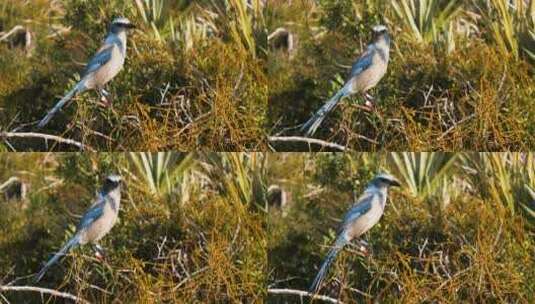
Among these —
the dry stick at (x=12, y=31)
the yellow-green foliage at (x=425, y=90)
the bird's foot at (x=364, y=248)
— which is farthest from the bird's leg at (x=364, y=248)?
the dry stick at (x=12, y=31)

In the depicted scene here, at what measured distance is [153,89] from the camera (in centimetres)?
421

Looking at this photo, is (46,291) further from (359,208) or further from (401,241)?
(401,241)

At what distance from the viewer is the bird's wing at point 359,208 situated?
13.7 ft

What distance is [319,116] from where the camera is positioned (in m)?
4.23

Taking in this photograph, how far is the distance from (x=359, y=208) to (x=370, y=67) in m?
0.52

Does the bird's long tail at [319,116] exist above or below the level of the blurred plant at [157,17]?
below

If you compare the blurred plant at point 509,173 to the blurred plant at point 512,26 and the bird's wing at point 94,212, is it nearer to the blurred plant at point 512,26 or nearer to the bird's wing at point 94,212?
the blurred plant at point 512,26

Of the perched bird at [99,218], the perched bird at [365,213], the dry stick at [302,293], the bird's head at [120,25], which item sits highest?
the bird's head at [120,25]

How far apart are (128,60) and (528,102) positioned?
149 cm

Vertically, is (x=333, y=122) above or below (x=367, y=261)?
above

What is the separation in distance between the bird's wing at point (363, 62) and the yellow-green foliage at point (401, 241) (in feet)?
1.03

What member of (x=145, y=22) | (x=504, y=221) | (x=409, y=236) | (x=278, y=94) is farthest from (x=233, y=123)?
(x=504, y=221)

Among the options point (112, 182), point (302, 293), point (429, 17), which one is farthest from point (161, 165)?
point (429, 17)

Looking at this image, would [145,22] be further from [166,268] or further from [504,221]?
[504,221]
